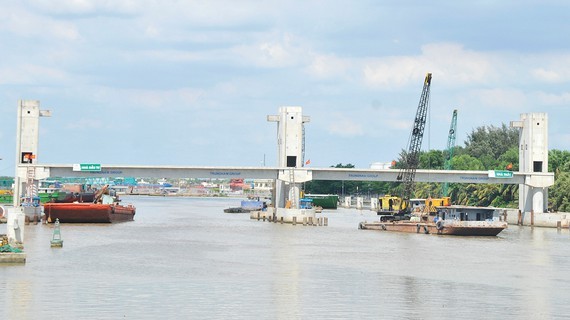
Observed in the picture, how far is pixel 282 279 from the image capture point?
181 ft

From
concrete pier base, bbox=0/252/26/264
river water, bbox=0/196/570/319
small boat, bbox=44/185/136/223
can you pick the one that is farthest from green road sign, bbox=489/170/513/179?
concrete pier base, bbox=0/252/26/264

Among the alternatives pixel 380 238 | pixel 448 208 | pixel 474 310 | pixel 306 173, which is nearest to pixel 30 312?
pixel 474 310

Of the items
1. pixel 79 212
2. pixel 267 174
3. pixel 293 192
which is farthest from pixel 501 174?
pixel 79 212

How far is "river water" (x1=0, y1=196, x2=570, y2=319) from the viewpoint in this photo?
4244 cm

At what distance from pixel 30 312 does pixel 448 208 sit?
73.0 metres

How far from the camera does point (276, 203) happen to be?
138 meters

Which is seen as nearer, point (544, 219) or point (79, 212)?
point (79, 212)

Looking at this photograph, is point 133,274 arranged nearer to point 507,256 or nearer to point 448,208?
point 507,256

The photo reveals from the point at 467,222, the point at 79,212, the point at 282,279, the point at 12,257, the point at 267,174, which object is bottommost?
the point at 282,279

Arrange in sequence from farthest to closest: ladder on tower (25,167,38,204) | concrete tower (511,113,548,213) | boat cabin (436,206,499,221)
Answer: concrete tower (511,113,548,213)
ladder on tower (25,167,38,204)
boat cabin (436,206,499,221)

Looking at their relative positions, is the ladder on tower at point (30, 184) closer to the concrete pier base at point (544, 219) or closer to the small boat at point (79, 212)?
the small boat at point (79, 212)

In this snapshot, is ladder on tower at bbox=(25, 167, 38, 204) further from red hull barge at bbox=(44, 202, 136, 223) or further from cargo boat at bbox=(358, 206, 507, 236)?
cargo boat at bbox=(358, 206, 507, 236)

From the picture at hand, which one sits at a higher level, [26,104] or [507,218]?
[26,104]

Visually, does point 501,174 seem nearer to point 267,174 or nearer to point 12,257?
point 267,174
